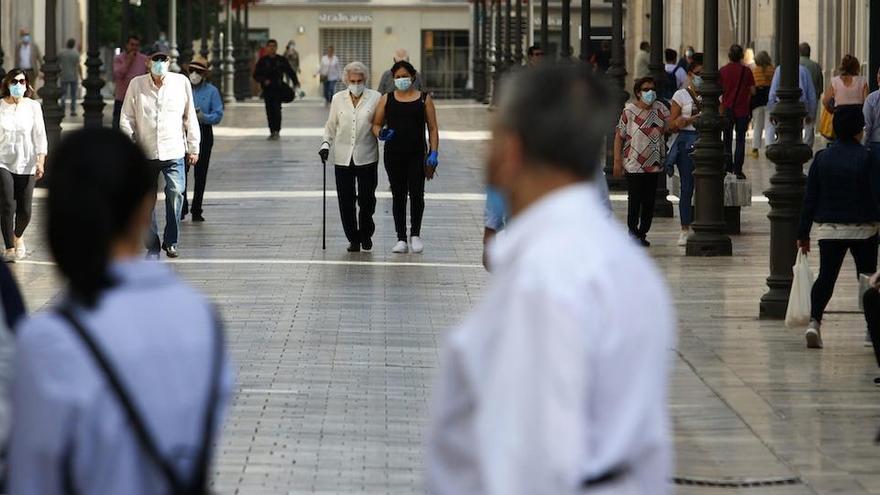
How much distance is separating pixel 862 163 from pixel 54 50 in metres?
15.2

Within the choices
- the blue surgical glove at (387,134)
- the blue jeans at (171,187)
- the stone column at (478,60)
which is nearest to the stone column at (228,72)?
the stone column at (478,60)

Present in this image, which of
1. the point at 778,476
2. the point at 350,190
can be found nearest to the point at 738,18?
the point at 350,190

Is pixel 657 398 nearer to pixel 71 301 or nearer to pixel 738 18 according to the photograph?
pixel 71 301

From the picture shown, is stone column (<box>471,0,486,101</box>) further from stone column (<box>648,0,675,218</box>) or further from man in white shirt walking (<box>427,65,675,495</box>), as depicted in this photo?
man in white shirt walking (<box>427,65,675,495</box>)

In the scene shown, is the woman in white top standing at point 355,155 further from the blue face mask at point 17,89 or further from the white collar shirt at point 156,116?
the blue face mask at point 17,89

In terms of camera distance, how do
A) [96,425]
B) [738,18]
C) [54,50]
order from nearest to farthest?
[96,425] → [54,50] → [738,18]

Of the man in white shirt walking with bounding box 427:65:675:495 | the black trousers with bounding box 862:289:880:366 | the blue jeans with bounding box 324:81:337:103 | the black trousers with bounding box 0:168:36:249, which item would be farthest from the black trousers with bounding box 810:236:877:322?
the blue jeans with bounding box 324:81:337:103

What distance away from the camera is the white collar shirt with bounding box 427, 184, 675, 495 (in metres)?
3.40

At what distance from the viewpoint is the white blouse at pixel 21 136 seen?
59.8 feet

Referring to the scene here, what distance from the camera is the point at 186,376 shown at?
3682 millimetres

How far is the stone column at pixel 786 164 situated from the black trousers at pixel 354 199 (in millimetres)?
4956

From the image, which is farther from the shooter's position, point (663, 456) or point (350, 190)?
point (350, 190)

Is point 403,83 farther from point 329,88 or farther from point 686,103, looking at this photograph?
point 329,88

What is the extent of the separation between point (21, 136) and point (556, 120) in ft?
49.5
